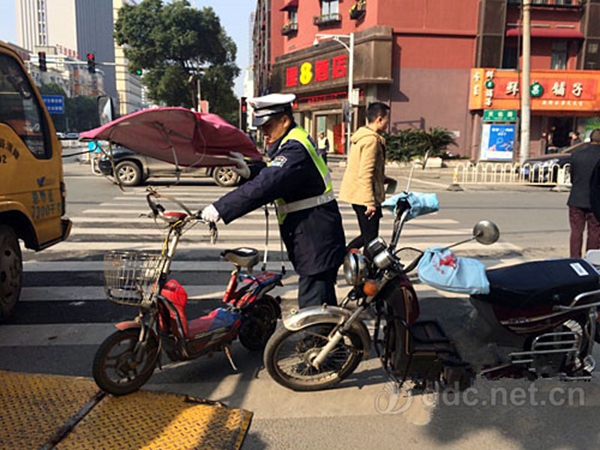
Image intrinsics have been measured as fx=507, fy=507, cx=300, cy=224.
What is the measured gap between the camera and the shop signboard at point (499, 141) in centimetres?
2336

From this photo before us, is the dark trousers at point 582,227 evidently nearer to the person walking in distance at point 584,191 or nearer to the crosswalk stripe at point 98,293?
the person walking in distance at point 584,191

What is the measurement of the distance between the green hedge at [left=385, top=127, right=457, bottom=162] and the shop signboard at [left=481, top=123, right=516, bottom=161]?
186 centimetres

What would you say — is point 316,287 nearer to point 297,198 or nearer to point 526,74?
point 297,198

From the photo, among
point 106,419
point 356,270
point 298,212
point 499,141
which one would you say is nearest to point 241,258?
point 298,212

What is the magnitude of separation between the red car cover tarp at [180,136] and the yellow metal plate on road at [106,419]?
5.42 ft

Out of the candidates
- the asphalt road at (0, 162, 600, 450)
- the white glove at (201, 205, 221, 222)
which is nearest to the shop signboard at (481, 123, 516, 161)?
the asphalt road at (0, 162, 600, 450)

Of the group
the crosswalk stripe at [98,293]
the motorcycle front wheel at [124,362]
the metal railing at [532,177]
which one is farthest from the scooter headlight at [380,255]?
the metal railing at [532,177]

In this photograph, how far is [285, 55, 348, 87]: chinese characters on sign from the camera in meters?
26.1

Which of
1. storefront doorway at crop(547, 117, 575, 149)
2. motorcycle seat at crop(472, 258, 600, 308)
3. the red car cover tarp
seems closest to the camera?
motorcycle seat at crop(472, 258, 600, 308)

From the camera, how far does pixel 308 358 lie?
3293 mm

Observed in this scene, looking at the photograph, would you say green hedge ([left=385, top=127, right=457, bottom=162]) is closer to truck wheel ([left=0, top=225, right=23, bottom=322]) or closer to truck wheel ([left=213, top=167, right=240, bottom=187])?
truck wheel ([left=213, top=167, right=240, bottom=187])

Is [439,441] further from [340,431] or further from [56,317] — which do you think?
[56,317]

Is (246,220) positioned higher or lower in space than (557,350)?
lower

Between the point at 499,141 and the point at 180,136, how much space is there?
73.1 feet
